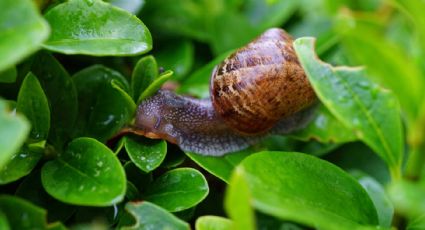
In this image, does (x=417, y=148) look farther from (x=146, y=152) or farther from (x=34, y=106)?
(x=34, y=106)

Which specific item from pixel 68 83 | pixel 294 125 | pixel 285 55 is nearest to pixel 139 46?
pixel 68 83

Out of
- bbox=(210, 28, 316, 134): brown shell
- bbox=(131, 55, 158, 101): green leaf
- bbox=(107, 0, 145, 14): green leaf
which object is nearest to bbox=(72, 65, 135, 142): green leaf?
bbox=(131, 55, 158, 101): green leaf

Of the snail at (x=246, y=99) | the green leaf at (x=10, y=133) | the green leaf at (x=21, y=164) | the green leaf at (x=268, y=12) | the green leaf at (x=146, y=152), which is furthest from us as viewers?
the green leaf at (x=268, y=12)

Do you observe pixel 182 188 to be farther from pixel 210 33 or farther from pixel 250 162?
pixel 210 33

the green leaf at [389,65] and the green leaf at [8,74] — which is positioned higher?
the green leaf at [389,65]

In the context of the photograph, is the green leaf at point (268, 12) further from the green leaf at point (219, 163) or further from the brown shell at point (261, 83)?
the green leaf at point (219, 163)

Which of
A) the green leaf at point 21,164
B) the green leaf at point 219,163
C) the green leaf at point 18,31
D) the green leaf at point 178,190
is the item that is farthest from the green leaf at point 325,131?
the green leaf at point 18,31

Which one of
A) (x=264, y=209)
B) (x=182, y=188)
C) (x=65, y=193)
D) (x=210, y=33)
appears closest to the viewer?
(x=264, y=209)
